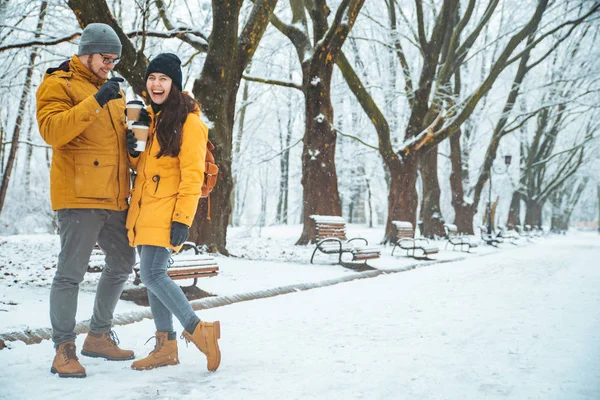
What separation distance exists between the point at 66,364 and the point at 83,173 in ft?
3.72

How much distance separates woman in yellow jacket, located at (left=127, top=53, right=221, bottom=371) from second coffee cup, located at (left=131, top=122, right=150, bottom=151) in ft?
0.17

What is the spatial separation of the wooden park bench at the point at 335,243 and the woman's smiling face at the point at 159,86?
6.20 m

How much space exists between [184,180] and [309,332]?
191 cm

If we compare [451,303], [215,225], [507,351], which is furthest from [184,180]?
[215,225]

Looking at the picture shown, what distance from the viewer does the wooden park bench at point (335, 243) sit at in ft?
30.0

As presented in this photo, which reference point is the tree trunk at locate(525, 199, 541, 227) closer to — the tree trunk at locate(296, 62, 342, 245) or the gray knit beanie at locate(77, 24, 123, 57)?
the tree trunk at locate(296, 62, 342, 245)

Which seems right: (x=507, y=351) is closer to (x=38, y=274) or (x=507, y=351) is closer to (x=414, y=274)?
(x=414, y=274)

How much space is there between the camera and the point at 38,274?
269 inches

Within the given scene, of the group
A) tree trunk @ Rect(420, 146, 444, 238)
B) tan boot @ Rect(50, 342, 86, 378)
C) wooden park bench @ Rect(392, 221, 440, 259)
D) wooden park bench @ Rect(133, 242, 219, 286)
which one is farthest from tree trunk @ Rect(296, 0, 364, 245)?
tree trunk @ Rect(420, 146, 444, 238)

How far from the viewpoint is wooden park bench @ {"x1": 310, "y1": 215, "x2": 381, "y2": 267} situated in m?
9.13

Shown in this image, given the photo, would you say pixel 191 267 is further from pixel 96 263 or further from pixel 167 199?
pixel 167 199

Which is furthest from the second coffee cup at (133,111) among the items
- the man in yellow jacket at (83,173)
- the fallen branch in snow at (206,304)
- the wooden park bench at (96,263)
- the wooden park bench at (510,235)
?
the wooden park bench at (510,235)

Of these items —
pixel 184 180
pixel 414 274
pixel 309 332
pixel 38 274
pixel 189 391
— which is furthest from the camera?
pixel 414 274

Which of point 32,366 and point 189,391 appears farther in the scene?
point 32,366
